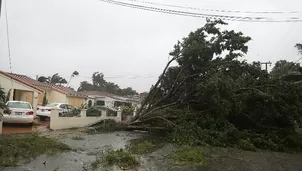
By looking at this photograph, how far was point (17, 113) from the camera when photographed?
54.5 ft

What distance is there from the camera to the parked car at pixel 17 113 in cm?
1642

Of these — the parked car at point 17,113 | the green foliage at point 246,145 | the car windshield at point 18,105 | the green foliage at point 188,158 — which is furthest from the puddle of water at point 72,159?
the green foliage at point 246,145

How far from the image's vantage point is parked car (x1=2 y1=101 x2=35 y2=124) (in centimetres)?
1642

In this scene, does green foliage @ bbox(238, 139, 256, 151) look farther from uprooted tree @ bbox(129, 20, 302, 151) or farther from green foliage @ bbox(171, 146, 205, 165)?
green foliage @ bbox(171, 146, 205, 165)

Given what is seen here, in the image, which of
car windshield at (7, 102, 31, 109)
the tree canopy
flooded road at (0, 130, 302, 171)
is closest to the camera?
flooded road at (0, 130, 302, 171)

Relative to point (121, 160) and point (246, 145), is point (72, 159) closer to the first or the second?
point (121, 160)

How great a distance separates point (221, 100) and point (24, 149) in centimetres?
931

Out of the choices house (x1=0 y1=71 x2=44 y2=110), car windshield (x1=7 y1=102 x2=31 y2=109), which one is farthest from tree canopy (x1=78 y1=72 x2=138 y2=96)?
car windshield (x1=7 y1=102 x2=31 y2=109)

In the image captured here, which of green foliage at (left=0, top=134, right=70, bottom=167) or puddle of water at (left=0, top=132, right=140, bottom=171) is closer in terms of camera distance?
puddle of water at (left=0, top=132, right=140, bottom=171)

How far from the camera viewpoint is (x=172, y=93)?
63.3 feet

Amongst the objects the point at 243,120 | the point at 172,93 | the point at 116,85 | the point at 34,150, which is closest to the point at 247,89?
the point at 243,120

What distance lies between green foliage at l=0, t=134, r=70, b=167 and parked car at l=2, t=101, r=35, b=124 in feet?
18.4

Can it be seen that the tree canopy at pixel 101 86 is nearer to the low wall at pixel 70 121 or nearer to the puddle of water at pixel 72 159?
the low wall at pixel 70 121

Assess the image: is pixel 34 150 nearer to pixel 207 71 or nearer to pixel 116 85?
pixel 207 71
